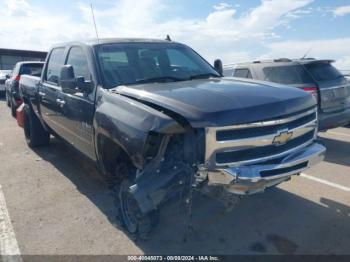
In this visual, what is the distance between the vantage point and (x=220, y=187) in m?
3.06

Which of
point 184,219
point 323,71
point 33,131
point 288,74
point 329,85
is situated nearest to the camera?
point 184,219

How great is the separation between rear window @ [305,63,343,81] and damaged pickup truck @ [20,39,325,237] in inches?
117

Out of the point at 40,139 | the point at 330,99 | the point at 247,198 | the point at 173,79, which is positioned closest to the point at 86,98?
the point at 173,79

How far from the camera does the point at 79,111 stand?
429 centimetres

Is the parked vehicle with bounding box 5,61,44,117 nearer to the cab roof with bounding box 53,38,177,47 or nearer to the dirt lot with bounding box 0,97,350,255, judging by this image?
the dirt lot with bounding box 0,97,350,255

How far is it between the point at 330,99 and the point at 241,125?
419 cm

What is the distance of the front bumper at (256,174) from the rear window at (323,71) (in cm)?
374

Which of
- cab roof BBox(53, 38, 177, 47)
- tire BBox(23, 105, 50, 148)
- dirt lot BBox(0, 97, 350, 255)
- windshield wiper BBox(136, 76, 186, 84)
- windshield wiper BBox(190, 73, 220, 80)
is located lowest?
dirt lot BBox(0, 97, 350, 255)

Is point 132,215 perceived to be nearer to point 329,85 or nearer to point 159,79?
point 159,79

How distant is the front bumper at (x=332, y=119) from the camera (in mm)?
6309

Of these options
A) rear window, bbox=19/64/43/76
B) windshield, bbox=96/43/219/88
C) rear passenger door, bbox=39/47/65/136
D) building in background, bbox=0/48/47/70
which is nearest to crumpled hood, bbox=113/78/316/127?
windshield, bbox=96/43/219/88

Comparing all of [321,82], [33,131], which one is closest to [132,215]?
[33,131]

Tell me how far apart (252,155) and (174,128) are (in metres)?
0.74

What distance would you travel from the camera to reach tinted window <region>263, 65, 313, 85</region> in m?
6.65
